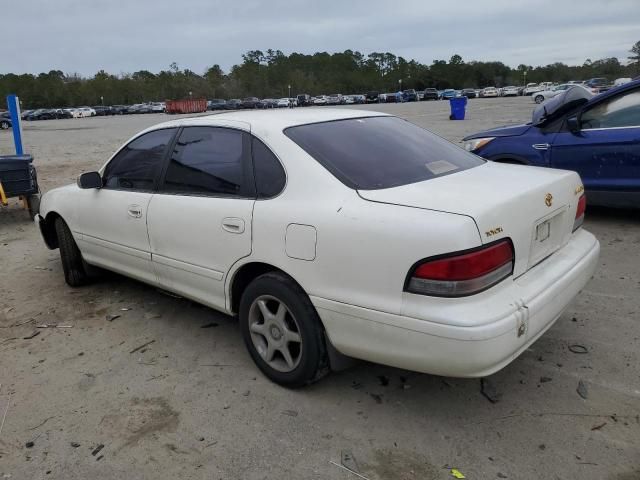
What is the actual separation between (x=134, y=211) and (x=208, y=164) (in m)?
0.82

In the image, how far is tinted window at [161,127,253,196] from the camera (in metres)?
3.37

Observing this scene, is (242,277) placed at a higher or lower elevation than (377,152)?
lower

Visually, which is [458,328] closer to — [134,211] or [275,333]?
[275,333]

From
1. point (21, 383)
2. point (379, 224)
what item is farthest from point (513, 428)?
point (21, 383)

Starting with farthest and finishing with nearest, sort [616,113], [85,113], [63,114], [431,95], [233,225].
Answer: [431,95]
[85,113]
[63,114]
[616,113]
[233,225]

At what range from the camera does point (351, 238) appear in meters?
2.62

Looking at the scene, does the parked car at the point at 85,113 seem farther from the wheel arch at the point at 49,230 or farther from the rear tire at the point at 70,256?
the rear tire at the point at 70,256

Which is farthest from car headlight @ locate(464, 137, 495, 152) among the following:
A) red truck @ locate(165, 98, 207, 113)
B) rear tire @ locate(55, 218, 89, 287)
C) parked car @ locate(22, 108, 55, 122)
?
parked car @ locate(22, 108, 55, 122)

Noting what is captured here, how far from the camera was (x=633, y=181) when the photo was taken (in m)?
5.78

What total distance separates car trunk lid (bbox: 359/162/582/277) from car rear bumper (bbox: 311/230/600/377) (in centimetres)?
16

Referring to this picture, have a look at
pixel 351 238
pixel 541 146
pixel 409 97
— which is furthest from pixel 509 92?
pixel 351 238

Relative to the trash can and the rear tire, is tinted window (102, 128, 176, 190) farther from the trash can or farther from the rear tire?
the trash can

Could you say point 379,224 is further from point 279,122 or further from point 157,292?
point 157,292

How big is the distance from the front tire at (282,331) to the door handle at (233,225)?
0.32 m
